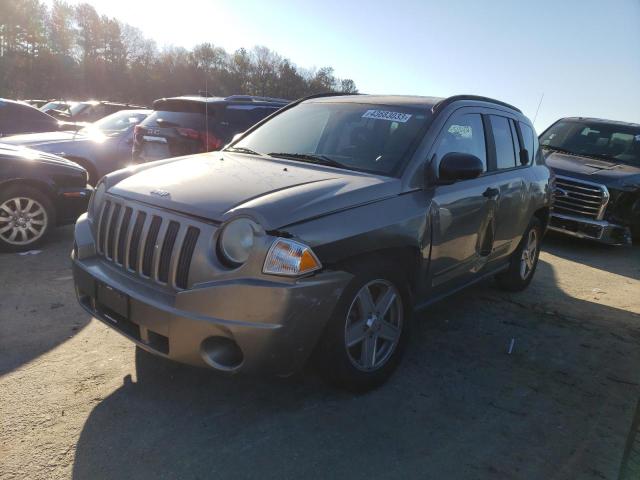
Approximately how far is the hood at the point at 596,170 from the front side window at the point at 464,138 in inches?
167

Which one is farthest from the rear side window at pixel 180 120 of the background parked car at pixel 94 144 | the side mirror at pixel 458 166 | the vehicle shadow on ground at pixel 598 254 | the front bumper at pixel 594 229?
the front bumper at pixel 594 229

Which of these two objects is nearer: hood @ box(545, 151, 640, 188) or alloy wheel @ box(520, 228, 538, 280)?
alloy wheel @ box(520, 228, 538, 280)

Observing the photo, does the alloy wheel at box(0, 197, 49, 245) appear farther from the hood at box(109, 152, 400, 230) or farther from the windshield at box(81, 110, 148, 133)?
the windshield at box(81, 110, 148, 133)

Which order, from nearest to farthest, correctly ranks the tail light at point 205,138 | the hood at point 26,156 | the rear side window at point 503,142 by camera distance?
the rear side window at point 503,142 → the hood at point 26,156 → the tail light at point 205,138

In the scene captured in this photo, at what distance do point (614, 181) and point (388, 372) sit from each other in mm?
6432

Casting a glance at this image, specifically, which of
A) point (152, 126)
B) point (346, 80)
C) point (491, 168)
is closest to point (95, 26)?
point (346, 80)

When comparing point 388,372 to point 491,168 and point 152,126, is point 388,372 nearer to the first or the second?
point 491,168

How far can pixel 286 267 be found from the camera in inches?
97.3

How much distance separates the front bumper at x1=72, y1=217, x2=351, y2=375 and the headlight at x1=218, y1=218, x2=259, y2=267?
127 mm

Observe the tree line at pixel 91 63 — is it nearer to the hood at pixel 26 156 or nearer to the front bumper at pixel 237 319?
the hood at pixel 26 156

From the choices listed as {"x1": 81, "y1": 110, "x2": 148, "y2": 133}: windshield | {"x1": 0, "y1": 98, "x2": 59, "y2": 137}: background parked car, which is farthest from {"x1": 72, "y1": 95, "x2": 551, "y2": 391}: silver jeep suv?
{"x1": 0, "y1": 98, "x2": 59, "y2": 137}: background parked car

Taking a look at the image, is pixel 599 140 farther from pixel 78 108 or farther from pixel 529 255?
pixel 78 108

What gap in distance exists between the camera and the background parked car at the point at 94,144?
805cm

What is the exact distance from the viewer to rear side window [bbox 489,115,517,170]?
175 inches
